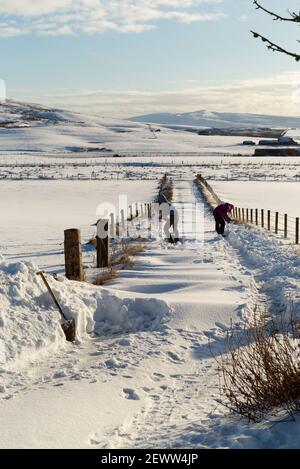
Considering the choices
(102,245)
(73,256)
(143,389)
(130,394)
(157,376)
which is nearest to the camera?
(130,394)

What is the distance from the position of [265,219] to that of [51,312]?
18.1m

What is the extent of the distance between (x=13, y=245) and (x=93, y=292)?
7.84 metres

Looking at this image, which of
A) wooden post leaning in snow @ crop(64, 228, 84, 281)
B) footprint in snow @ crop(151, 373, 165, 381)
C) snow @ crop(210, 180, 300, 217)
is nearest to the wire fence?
snow @ crop(210, 180, 300, 217)

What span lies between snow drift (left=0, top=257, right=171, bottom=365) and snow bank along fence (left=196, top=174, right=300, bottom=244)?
321 inches

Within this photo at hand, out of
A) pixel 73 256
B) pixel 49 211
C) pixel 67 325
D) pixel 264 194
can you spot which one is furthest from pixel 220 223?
pixel 264 194

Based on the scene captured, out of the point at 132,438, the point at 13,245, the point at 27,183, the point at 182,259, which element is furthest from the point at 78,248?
the point at 27,183

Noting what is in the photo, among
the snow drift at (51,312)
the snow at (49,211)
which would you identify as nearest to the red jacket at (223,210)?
the snow at (49,211)

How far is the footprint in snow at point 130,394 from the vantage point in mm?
5171

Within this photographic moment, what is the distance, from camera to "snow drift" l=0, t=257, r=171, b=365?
610 centimetres

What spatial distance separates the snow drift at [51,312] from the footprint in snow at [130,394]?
4.36 feet

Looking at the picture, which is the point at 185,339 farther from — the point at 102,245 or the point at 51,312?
the point at 102,245

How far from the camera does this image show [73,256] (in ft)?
29.8

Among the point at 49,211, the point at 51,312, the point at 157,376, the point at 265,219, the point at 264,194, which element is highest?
the point at 264,194
